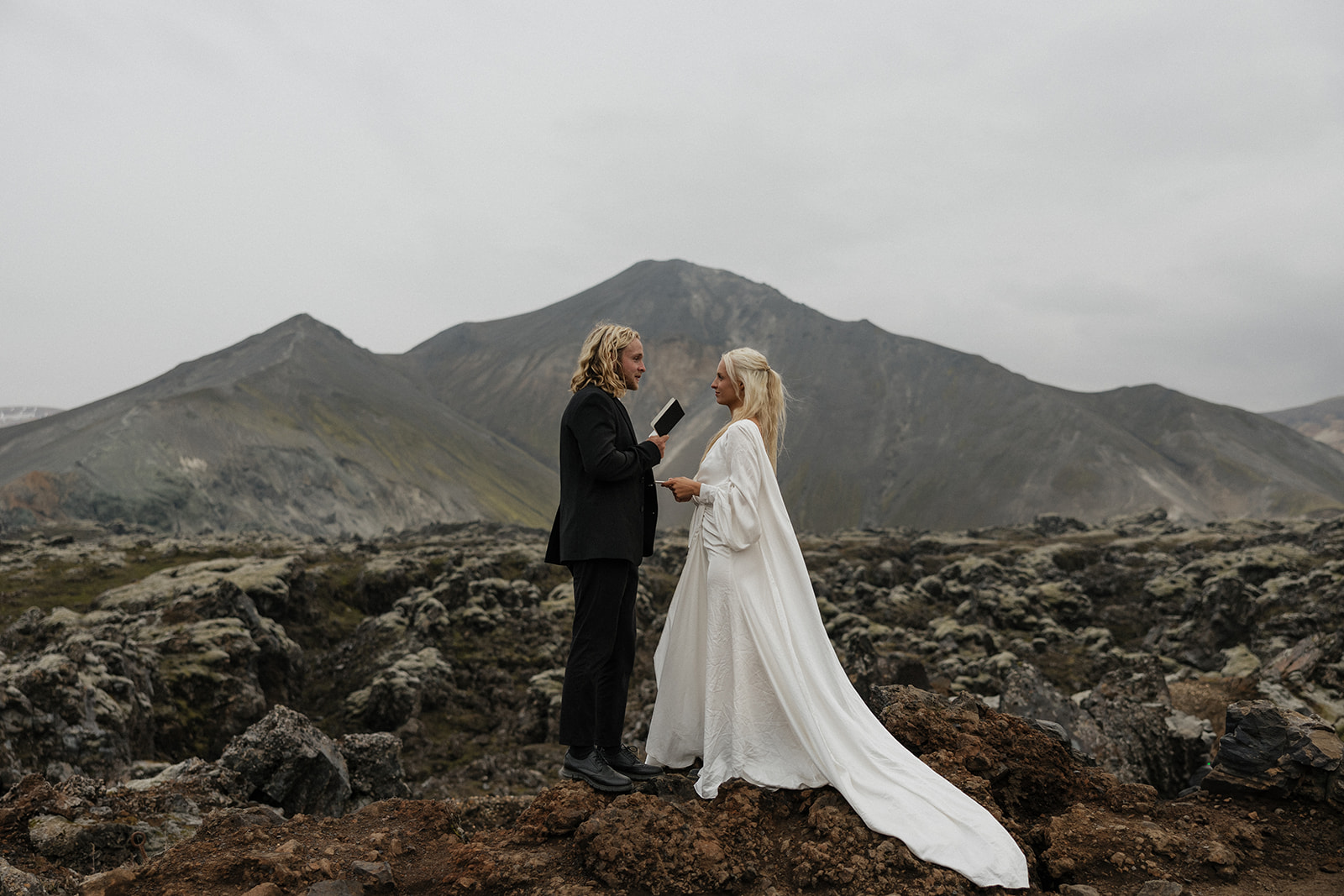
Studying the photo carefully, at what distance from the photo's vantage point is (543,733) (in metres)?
15.1

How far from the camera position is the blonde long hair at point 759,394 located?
18.6 feet

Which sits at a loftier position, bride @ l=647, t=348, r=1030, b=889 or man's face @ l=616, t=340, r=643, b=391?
man's face @ l=616, t=340, r=643, b=391

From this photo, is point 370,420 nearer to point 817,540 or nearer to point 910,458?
point 910,458

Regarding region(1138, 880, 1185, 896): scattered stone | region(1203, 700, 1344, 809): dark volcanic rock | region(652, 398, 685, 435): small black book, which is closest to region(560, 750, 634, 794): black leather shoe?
region(652, 398, 685, 435): small black book

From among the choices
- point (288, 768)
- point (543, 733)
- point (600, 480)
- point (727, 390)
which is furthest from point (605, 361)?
point (543, 733)

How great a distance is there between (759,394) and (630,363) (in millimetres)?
955

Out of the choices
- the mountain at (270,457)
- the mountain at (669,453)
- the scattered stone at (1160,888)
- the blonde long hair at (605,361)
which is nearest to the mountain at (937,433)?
the mountain at (669,453)

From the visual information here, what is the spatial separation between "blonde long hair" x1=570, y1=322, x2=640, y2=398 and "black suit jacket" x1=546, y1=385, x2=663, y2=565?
81 millimetres

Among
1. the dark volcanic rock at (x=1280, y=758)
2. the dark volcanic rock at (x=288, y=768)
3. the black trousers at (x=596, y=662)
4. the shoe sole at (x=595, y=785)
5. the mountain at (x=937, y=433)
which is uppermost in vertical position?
the mountain at (x=937, y=433)

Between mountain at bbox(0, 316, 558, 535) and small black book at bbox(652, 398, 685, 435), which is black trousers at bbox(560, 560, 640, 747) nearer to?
small black book at bbox(652, 398, 685, 435)

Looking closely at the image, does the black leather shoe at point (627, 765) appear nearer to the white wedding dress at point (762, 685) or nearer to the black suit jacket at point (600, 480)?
the white wedding dress at point (762, 685)

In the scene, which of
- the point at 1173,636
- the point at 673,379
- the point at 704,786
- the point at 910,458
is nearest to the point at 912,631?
the point at 1173,636

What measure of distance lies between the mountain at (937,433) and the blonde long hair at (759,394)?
88869 mm

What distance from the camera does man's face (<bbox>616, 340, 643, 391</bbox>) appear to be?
18.1 ft
